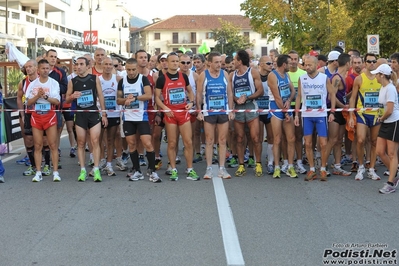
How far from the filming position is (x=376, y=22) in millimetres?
33469

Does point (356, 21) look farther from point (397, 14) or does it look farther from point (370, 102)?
point (370, 102)

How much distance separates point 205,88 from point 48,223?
414cm

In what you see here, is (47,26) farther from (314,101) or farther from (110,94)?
(314,101)

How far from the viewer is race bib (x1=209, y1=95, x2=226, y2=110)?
1069 cm

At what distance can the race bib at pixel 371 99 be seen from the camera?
34.2 feet

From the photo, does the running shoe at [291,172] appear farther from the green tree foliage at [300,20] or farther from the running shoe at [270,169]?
the green tree foliage at [300,20]

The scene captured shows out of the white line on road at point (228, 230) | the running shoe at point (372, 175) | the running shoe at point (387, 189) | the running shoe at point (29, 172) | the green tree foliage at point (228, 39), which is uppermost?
the green tree foliage at point (228, 39)

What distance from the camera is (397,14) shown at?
32.7 m

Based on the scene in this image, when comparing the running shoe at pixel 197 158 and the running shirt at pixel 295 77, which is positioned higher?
the running shirt at pixel 295 77

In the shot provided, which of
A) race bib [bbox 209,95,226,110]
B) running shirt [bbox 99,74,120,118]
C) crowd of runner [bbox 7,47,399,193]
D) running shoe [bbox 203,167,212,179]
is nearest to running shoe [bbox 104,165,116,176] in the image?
crowd of runner [bbox 7,47,399,193]

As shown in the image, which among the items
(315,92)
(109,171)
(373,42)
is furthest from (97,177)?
(373,42)

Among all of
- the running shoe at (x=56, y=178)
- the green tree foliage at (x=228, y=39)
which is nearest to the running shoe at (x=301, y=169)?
the running shoe at (x=56, y=178)

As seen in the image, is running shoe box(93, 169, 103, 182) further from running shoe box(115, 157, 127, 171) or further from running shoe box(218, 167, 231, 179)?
running shoe box(218, 167, 231, 179)

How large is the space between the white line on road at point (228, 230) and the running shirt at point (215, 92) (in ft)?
4.86
